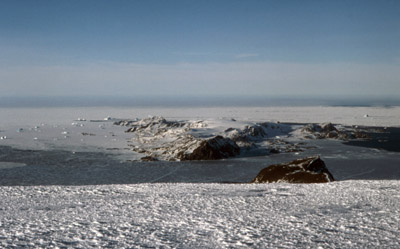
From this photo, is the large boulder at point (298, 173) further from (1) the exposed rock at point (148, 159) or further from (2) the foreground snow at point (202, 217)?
(1) the exposed rock at point (148, 159)

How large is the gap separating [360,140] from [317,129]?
561 cm

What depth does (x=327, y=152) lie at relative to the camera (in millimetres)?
27656

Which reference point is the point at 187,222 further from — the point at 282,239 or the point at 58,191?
the point at 58,191

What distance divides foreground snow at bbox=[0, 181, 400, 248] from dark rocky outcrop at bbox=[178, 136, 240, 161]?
1344cm

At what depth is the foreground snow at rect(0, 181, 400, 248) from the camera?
6117 mm

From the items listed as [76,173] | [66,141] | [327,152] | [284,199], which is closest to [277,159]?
[327,152]

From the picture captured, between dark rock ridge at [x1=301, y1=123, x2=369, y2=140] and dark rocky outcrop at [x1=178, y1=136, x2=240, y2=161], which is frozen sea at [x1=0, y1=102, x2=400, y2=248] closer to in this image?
dark rocky outcrop at [x1=178, y1=136, x2=240, y2=161]

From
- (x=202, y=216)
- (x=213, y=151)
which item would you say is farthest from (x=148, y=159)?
(x=202, y=216)

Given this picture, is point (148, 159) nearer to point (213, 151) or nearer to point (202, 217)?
point (213, 151)

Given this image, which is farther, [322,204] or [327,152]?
[327,152]

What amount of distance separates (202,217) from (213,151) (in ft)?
57.5

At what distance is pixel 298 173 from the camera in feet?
50.1

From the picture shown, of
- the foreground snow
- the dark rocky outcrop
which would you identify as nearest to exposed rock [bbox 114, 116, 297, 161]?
the dark rocky outcrop

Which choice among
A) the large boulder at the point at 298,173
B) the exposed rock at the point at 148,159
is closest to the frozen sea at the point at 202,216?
the large boulder at the point at 298,173
